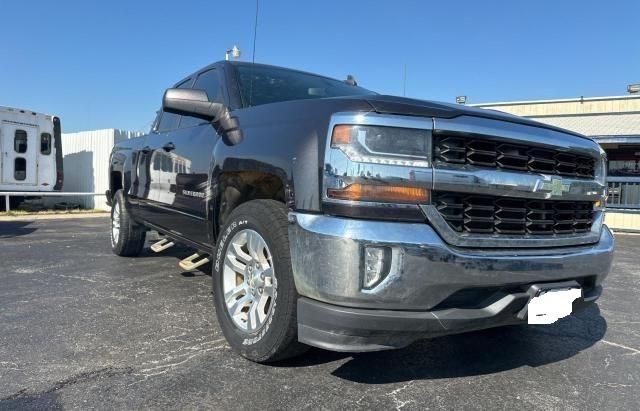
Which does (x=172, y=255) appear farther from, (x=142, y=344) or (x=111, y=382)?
(x=111, y=382)

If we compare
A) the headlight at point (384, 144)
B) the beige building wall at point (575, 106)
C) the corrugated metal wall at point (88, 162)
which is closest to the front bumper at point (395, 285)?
the headlight at point (384, 144)

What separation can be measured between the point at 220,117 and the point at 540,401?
2605 millimetres

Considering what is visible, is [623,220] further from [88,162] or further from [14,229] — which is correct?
[88,162]

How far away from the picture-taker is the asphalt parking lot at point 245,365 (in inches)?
97.3

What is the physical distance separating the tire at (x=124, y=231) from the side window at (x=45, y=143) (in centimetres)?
941

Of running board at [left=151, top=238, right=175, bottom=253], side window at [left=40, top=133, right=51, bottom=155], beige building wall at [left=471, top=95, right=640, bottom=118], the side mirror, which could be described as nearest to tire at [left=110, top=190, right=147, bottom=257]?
running board at [left=151, top=238, right=175, bottom=253]

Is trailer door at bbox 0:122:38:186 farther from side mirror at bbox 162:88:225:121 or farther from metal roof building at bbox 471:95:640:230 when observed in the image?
metal roof building at bbox 471:95:640:230

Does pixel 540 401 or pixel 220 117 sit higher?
pixel 220 117

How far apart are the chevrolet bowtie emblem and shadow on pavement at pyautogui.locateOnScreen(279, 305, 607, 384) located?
1.07m

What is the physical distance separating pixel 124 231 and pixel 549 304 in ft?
16.3

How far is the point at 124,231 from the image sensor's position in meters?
6.07

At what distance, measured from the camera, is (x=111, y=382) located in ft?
8.54

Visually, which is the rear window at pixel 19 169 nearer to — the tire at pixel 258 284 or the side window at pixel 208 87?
the side window at pixel 208 87

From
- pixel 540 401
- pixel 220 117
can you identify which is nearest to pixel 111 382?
pixel 220 117
